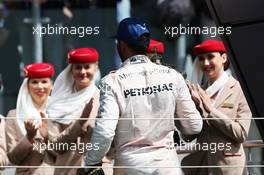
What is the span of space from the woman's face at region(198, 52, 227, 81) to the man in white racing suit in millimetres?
583

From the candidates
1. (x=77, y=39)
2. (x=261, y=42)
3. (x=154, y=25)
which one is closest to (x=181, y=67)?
(x=154, y=25)

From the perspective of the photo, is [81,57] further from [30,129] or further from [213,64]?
[213,64]

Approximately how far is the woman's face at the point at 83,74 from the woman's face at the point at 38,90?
15cm

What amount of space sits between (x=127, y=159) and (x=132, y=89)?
0.79 ft

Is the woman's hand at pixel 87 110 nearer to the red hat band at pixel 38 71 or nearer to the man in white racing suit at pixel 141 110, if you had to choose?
the red hat band at pixel 38 71

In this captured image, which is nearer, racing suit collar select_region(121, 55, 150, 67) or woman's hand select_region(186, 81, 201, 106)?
racing suit collar select_region(121, 55, 150, 67)

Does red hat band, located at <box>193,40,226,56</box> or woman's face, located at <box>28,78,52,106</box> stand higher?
red hat band, located at <box>193,40,226,56</box>

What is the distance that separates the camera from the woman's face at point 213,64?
11.3 feet

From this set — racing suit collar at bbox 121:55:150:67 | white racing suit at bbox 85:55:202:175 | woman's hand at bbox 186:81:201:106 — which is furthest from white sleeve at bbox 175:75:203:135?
woman's hand at bbox 186:81:201:106

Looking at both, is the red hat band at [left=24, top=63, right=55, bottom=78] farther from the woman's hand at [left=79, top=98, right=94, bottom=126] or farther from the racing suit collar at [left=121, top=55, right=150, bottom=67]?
the racing suit collar at [left=121, top=55, right=150, bottom=67]

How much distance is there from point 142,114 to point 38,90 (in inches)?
34.9

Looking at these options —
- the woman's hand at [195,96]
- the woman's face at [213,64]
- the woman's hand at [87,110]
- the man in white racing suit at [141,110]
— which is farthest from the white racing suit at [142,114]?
the woman's face at [213,64]

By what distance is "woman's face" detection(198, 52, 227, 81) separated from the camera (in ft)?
11.3

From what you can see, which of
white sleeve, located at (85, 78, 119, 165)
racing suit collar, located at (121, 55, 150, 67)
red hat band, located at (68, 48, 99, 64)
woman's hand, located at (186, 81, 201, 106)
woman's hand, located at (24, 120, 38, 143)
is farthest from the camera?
red hat band, located at (68, 48, 99, 64)
